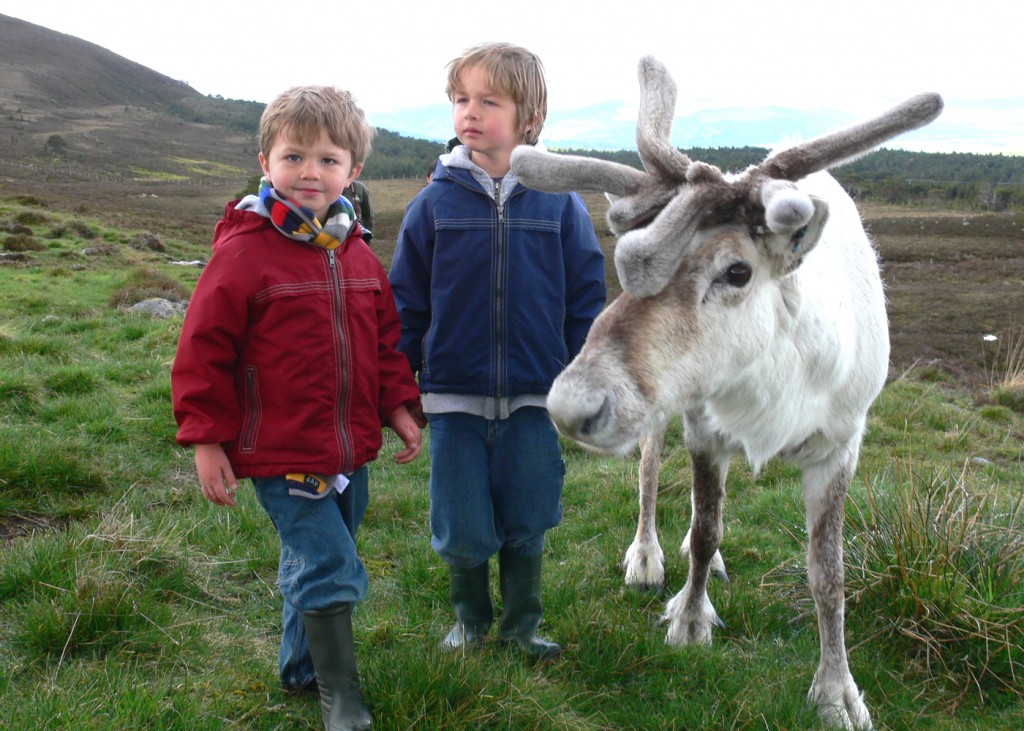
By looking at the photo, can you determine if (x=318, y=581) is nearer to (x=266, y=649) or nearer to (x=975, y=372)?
(x=266, y=649)

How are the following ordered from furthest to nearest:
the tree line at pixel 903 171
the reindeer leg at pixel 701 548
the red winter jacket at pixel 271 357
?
the tree line at pixel 903 171
the reindeer leg at pixel 701 548
the red winter jacket at pixel 271 357

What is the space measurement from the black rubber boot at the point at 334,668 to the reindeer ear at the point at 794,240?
1.86 meters

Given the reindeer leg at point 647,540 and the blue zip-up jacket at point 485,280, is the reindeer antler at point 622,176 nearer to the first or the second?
the blue zip-up jacket at point 485,280

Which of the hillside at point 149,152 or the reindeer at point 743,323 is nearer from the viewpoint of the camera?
the reindeer at point 743,323

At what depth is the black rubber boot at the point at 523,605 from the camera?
325 cm

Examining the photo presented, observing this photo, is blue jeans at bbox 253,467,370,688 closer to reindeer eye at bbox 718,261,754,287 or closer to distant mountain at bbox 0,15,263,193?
reindeer eye at bbox 718,261,754,287

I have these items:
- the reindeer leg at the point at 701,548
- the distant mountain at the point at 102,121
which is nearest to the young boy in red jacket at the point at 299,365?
the reindeer leg at the point at 701,548

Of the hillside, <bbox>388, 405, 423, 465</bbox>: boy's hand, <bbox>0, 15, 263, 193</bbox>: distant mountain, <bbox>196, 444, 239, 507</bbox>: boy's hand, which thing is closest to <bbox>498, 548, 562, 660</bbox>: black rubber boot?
<bbox>388, 405, 423, 465</bbox>: boy's hand

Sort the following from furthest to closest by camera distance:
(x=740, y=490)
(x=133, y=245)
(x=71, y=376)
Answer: (x=133, y=245), (x=71, y=376), (x=740, y=490)

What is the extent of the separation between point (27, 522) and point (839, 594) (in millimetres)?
4008

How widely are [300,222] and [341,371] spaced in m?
0.51

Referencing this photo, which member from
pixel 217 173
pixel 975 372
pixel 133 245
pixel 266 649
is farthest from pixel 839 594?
pixel 217 173

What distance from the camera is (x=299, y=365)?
2.53 m

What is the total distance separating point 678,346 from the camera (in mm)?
2502
